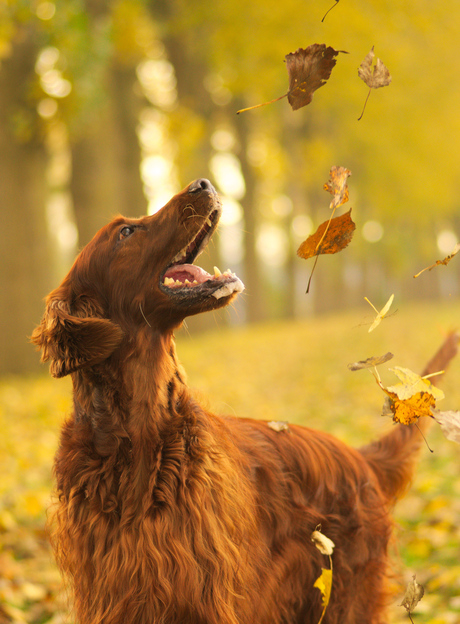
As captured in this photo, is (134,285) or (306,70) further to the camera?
(134,285)

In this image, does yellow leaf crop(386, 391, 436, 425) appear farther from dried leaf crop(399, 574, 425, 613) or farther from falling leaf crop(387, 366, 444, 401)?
dried leaf crop(399, 574, 425, 613)

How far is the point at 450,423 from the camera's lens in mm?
1947

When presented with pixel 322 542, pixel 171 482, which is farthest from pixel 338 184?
pixel 322 542

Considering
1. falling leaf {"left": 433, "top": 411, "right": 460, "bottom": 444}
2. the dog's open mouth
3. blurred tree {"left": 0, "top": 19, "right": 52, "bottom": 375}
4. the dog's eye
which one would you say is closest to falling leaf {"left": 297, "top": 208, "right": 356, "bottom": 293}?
the dog's open mouth

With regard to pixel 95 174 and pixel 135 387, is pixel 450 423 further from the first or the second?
pixel 95 174

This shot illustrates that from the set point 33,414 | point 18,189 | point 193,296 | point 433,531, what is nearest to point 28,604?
point 193,296

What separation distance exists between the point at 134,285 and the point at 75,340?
357mm

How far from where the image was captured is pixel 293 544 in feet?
8.55

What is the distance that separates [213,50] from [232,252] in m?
15.8

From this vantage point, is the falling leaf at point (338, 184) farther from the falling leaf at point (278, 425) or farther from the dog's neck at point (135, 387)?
the falling leaf at point (278, 425)

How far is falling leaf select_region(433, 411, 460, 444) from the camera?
1.91 m

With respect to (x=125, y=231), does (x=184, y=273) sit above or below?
below

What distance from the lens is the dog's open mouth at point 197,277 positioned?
2408 mm

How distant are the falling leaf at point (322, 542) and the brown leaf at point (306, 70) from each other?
1.70 m
